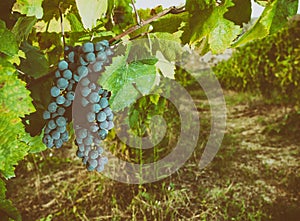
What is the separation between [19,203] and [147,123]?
1.27 m

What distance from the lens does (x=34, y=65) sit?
104 centimetres

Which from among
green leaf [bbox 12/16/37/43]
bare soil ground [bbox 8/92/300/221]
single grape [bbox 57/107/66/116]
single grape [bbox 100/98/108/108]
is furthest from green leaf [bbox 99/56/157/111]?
bare soil ground [bbox 8/92/300/221]

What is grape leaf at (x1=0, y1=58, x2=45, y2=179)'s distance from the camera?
0.77 m

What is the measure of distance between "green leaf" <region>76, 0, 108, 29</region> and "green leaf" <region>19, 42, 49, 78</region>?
264mm

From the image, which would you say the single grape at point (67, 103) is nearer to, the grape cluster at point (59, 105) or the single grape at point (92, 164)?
the grape cluster at point (59, 105)

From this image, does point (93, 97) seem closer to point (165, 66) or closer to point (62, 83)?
point (62, 83)

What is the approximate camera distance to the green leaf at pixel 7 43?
31.5 inches

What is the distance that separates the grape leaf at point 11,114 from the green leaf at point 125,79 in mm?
181

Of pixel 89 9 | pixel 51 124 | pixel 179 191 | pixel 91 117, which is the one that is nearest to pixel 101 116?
pixel 91 117

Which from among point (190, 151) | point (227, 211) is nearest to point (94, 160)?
point (227, 211)

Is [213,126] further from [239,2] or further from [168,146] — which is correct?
[239,2]

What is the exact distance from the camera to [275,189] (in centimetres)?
330

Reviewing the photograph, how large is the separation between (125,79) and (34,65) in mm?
314

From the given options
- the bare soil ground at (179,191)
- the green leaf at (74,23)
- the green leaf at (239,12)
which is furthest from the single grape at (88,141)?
the bare soil ground at (179,191)
